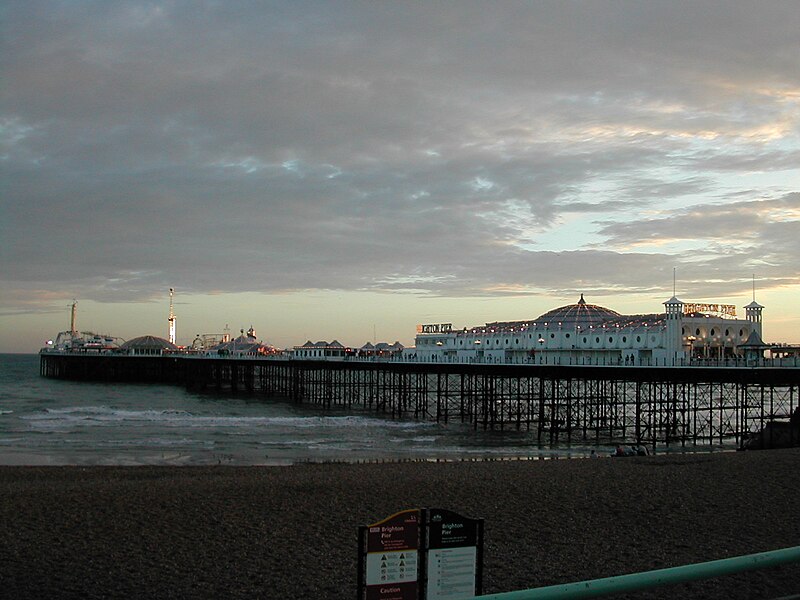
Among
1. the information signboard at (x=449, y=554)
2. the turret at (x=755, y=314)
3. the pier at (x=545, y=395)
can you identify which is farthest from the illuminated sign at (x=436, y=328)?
the information signboard at (x=449, y=554)

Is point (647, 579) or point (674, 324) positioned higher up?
point (674, 324)

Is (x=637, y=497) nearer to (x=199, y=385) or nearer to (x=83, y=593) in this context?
(x=83, y=593)

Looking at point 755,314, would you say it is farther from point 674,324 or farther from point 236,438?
point 236,438

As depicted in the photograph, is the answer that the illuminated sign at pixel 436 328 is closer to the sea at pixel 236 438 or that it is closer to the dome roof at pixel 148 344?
the sea at pixel 236 438

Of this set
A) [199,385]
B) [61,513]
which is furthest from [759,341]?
[199,385]

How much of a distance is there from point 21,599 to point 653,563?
7.34 meters

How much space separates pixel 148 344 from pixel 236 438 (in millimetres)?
92684

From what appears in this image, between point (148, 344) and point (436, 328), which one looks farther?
point (148, 344)

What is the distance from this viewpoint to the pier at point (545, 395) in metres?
31.6

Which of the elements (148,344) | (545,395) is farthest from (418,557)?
(148,344)

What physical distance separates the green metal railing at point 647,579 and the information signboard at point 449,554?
1.95m

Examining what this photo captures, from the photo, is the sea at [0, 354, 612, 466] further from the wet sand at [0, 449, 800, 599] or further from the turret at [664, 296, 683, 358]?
the turret at [664, 296, 683, 358]

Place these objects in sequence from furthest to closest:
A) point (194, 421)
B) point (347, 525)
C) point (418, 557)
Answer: point (194, 421), point (347, 525), point (418, 557)

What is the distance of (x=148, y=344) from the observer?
120 m
